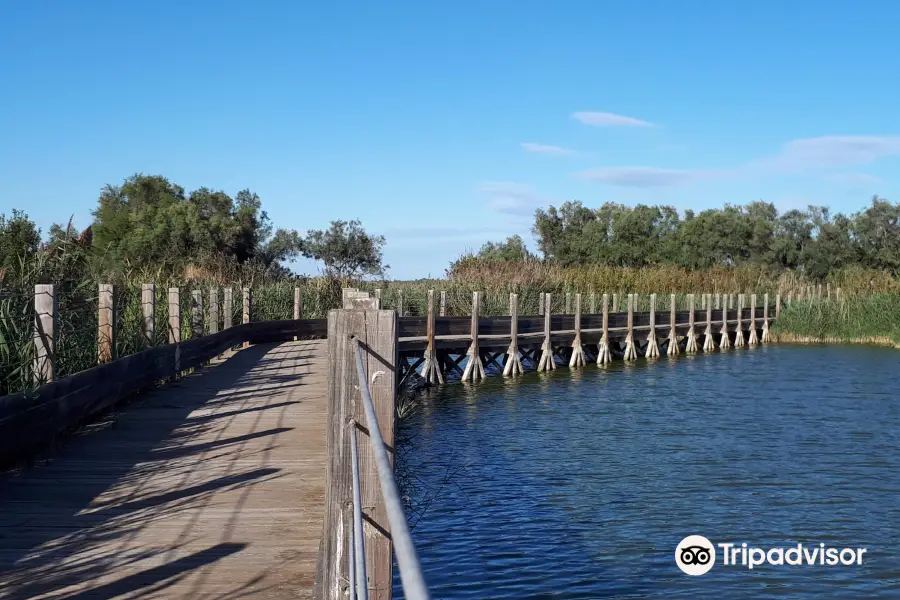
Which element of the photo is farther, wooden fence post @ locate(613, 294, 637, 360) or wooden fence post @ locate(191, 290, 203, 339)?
wooden fence post @ locate(613, 294, 637, 360)

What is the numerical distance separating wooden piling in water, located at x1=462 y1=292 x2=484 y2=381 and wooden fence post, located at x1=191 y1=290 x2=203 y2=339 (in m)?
7.75

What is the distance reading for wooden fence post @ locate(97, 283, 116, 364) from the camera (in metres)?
10.9

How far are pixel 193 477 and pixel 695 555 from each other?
4701 mm

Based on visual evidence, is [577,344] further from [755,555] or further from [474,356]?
[755,555]

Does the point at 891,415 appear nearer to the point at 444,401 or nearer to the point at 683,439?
the point at 683,439

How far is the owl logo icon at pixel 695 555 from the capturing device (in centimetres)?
883

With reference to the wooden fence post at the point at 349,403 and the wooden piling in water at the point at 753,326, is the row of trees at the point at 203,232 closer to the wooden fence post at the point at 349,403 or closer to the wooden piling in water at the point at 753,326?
the wooden piling in water at the point at 753,326

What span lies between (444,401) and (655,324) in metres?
15.3

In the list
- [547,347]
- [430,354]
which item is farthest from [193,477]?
[547,347]

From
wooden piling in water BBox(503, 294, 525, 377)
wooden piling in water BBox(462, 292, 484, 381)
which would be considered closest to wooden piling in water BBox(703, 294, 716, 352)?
wooden piling in water BBox(503, 294, 525, 377)

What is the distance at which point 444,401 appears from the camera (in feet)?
67.2

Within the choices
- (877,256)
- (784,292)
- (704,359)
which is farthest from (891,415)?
(877,256)

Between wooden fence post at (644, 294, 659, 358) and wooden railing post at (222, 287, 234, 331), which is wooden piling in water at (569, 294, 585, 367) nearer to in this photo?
wooden fence post at (644, 294, 659, 358)

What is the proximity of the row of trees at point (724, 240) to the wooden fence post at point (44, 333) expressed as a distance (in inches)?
2251
